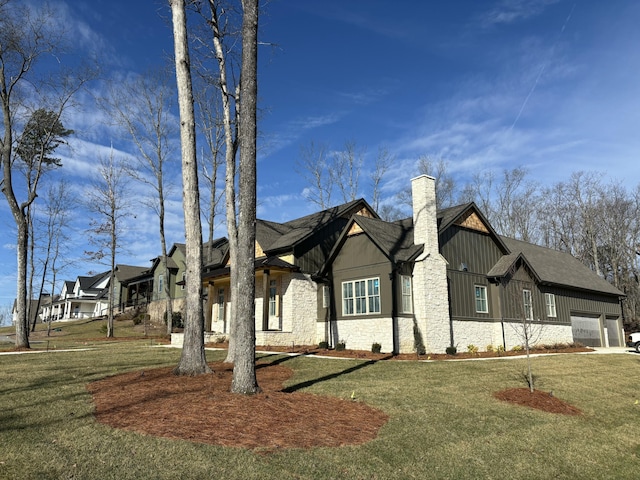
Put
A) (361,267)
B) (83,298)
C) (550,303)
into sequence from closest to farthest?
1. (361,267)
2. (550,303)
3. (83,298)

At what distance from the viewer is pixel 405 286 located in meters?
17.7

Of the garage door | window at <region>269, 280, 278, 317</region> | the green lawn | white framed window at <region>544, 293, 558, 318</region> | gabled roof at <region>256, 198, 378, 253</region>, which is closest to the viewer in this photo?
the green lawn

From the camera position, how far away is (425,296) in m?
17.2

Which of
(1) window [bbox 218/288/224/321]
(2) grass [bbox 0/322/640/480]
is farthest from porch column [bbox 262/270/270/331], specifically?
(2) grass [bbox 0/322/640/480]

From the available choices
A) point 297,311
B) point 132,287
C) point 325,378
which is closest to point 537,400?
point 325,378

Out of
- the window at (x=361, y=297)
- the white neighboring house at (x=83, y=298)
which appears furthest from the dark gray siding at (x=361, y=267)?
the white neighboring house at (x=83, y=298)

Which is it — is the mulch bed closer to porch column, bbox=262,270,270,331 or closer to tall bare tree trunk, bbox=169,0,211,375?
tall bare tree trunk, bbox=169,0,211,375

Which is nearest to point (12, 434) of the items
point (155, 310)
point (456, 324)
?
point (456, 324)

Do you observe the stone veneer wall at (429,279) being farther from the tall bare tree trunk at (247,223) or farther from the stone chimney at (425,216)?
the tall bare tree trunk at (247,223)

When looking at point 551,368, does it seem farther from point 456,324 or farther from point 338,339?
point 338,339

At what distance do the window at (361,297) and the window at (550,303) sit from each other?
1072cm

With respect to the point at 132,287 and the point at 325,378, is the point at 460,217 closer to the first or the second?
the point at 325,378

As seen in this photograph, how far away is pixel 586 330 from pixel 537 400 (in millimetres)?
19476

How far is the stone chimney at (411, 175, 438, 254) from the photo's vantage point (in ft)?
58.9
